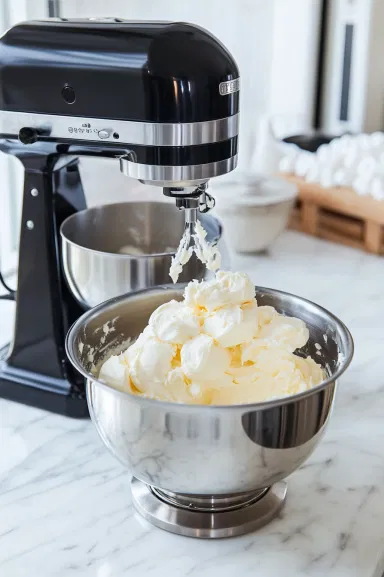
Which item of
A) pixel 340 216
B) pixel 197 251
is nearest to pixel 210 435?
pixel 197 251

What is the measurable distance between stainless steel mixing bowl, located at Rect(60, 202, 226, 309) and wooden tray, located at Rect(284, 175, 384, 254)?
1.47ft

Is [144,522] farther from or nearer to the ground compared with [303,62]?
nearer to the ground

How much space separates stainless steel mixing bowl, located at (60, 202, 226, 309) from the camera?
0.94m

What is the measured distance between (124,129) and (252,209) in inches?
23.5

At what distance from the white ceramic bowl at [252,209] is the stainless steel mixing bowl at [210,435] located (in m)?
0.62

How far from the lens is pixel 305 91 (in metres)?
1.92

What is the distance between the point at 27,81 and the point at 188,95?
18 centimetres

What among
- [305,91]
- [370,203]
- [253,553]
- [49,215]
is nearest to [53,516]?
[253,553]

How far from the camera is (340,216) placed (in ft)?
5.22

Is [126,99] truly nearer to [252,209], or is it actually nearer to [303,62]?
[252,209]

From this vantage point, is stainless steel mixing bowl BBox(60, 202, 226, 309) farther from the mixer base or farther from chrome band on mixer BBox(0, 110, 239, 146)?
the mixer base

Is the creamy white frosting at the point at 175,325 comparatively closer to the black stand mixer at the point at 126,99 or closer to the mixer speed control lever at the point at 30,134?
the black stand mixer at the point at 126,99

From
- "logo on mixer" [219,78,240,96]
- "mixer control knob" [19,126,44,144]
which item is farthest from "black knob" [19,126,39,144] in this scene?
"logo on mixer" [219,78,240,96]

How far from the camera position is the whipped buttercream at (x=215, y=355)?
29.6 inches
